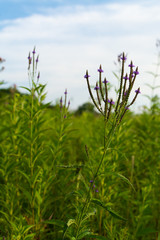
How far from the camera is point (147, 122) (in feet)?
14.1

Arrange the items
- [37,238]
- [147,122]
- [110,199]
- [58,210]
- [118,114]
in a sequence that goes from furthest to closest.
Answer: [147,122] → [58,210] → [110,199] → [37,238] → [118,114]

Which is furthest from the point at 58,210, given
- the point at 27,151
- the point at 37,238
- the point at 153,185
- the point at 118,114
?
the point at 118,114

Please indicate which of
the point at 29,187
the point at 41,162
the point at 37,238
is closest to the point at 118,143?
the point at 41,162

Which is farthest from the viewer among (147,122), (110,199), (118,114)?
(147,122)

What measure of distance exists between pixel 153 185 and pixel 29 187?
1.43m

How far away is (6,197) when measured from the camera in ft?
8.23

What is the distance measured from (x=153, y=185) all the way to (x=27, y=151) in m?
1.52

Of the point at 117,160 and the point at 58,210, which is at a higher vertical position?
the point at 117,160

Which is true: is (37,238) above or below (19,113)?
below

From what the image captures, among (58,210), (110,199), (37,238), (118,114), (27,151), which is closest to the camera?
(118,114)

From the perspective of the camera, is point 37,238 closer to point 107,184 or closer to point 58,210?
point 58,210

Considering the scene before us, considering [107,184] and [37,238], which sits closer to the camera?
[37,238]

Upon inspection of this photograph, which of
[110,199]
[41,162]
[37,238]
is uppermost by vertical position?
[41,162]

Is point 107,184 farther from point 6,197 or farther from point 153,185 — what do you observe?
point 6,197
